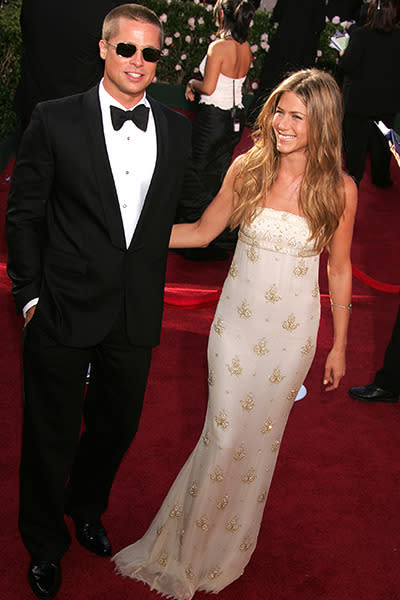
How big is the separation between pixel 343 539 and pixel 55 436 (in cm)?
153

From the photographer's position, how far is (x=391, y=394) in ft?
15.6

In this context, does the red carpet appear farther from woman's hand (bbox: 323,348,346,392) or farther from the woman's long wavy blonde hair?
the woman's long wavy blonde hair

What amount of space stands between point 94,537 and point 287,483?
112 cm

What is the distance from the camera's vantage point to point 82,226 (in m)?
2.61

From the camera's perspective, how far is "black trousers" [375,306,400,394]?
4.66 m

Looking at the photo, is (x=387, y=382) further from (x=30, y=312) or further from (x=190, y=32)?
(x=190, y=32)

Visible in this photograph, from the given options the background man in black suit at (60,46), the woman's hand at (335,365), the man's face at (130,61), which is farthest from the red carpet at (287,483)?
the man's face at (130,61)

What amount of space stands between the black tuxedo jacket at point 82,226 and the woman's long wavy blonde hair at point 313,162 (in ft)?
0.96

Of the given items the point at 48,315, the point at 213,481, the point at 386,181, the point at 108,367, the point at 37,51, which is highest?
the point at 37,51

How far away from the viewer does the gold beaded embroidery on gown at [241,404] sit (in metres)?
2.90

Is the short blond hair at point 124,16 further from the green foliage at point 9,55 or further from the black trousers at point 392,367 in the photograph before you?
the green foliage at point 9,55

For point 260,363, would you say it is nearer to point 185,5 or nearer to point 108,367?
point 108,367

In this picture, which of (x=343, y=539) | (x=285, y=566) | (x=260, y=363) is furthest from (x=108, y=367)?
(x=343, y=539)

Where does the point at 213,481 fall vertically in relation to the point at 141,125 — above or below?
below
